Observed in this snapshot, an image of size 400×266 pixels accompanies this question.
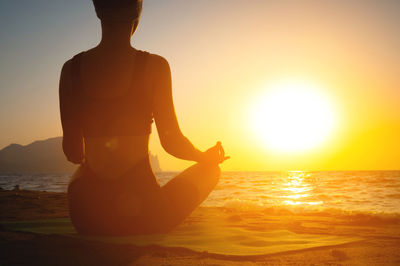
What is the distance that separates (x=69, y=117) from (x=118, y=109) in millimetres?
457

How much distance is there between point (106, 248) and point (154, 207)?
0.51m

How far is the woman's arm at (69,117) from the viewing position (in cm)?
267

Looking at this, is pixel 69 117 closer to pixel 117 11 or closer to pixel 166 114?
pixel 166 114

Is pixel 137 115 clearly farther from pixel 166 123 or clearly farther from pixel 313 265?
pixel 313 265

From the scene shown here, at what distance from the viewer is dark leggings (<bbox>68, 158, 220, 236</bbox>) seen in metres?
2.64

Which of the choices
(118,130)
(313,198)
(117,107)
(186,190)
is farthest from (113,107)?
(313,198)

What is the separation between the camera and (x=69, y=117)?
8.84ft

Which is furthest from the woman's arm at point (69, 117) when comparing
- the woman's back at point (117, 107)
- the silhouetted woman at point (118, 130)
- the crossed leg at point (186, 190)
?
the crossed leg at point (186, 190)

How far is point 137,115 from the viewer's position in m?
2.58

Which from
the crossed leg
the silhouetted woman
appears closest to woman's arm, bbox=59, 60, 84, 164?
the silhouetted woman

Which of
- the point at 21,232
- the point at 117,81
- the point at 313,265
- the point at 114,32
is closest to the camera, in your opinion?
the point at 313,265

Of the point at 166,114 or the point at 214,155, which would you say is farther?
the point at 214,155

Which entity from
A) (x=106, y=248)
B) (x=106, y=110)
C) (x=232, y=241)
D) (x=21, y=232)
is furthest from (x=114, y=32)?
(x=21, y=232)

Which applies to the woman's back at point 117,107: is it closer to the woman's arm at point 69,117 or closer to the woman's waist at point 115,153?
the woman's waist at point 115,153
